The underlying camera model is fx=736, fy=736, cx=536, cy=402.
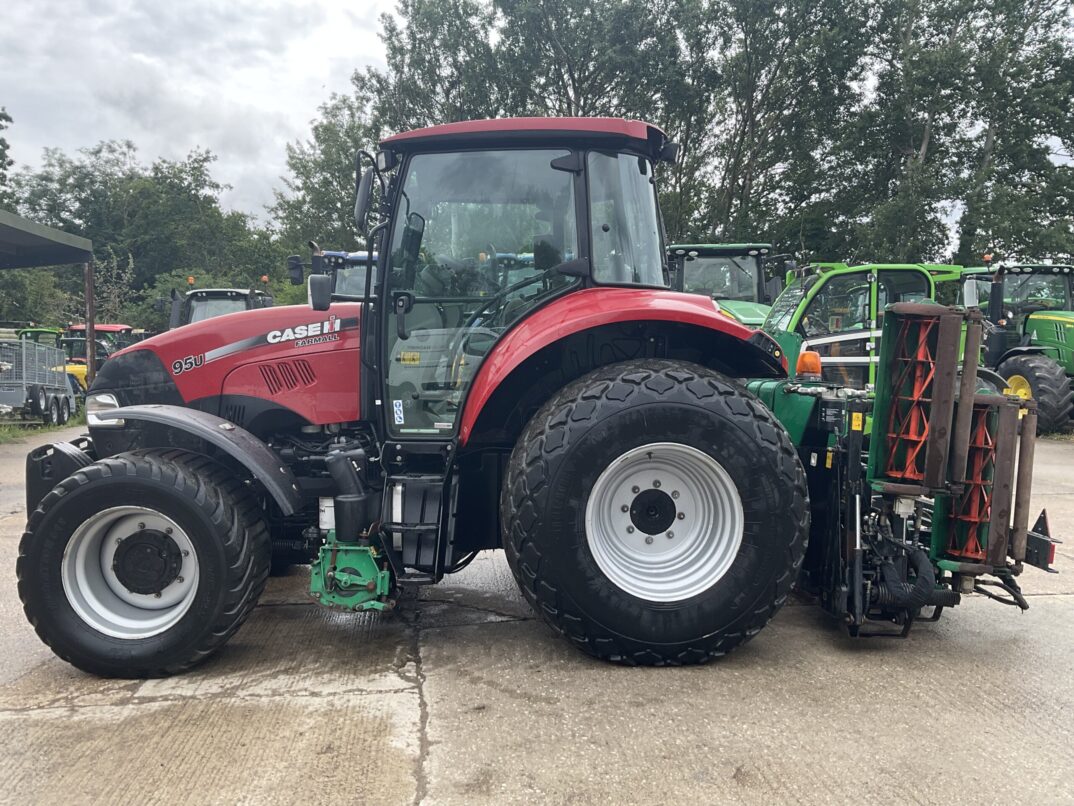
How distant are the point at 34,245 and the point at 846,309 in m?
13.6

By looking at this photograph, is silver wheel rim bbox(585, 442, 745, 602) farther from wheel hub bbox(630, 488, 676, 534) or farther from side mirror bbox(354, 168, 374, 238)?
side mirror bbox(354, 168, 374, 238)

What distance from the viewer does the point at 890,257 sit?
61.2 ft

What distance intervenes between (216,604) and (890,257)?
1929 cm

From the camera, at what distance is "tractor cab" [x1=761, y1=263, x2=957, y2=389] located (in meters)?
9.48

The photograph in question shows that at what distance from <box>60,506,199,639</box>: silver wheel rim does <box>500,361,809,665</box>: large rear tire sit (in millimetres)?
1365

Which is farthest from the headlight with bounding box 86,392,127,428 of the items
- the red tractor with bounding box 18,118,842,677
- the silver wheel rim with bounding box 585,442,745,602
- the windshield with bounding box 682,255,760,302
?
the windshield with bounding box 682,255,760,302

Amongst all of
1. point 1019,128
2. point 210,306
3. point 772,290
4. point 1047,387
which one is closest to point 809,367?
point 772,290

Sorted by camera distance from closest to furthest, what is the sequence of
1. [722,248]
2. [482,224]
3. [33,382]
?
[482,224] → [722,248] → [33,382]

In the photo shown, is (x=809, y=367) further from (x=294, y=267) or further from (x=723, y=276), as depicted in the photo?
(x=723, y=276)

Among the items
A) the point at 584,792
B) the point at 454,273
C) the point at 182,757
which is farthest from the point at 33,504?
the point at 584,792

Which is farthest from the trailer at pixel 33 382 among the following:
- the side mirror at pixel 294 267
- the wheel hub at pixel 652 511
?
the wheel hub at pixel 652 511

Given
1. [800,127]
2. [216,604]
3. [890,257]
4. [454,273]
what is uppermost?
[800,127]

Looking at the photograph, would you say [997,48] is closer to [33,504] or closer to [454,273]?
[454,273]

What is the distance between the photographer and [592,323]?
9.84 feet
